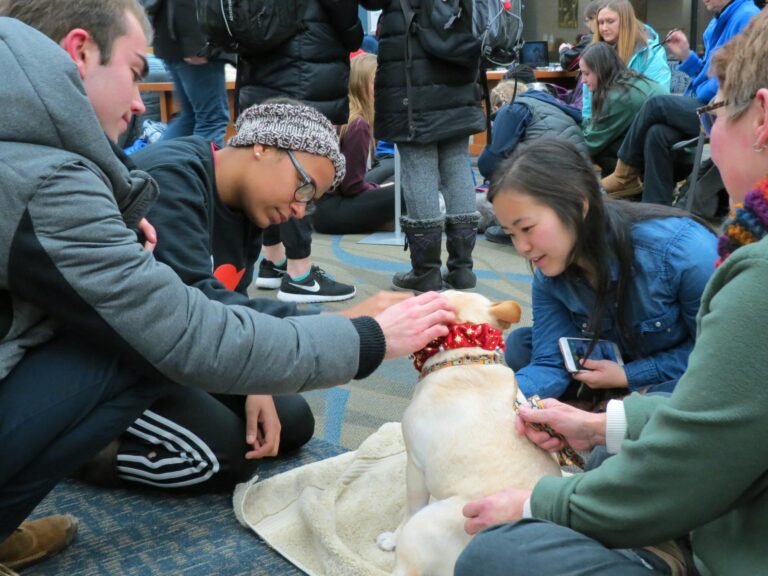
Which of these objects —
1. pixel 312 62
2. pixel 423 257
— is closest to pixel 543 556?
pixel 423 257

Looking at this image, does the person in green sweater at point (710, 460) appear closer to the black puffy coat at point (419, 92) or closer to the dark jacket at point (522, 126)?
the black puffy coat at point (419, 92)

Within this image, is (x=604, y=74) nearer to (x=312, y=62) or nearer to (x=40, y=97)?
(x=312, y=62)

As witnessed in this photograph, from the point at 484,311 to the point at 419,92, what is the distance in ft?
7.55

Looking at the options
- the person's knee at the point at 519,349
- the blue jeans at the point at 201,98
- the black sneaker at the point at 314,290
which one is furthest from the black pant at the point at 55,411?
the blue jeans at the point at 201,98

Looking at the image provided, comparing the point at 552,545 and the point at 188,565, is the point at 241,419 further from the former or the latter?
the point at 552,545

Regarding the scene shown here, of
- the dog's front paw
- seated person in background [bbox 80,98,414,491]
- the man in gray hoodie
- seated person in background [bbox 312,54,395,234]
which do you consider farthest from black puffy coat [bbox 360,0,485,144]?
the dog's front paw

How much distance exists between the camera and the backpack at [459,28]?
3.78 m

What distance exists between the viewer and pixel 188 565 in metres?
1.90

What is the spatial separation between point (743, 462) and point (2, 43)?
1.33 m

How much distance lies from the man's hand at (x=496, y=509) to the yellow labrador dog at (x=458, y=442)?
124mm

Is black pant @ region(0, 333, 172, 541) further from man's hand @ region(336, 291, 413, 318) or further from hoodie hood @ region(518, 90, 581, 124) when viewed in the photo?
hoodie hood @ region(518, 90, 581, 124)

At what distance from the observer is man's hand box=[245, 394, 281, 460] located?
7.17ft

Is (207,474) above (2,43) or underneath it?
underneath

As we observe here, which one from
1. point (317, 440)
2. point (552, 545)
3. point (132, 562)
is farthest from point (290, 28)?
point (552, 545)
